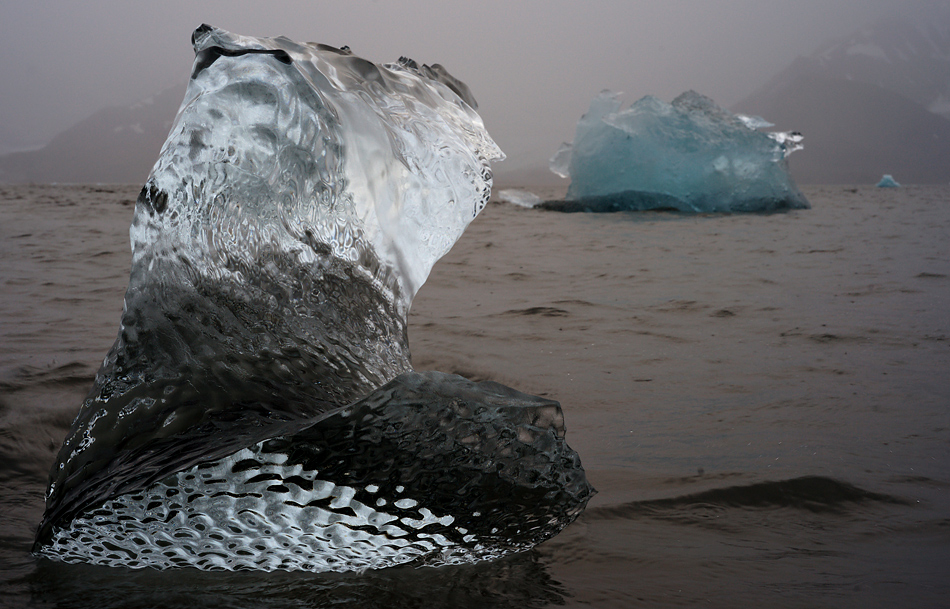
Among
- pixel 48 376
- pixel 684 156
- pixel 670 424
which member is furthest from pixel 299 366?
pixel 684 156

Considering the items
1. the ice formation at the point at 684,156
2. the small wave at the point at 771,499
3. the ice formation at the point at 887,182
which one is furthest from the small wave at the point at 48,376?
the ice formation at the point at 887,182

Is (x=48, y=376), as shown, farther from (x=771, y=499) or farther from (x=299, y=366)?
(x=771, y=499)

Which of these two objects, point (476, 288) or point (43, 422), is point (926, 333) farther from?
point (43, 422)

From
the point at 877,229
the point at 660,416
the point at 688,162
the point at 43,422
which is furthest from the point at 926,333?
the point at 688,162

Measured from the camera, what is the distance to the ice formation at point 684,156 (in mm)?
9734

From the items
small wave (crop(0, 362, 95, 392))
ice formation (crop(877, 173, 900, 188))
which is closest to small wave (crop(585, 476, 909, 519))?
small wave (crop(0, 362, 95, 392))

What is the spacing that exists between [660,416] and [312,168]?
1084 millimetres

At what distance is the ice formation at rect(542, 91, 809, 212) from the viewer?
973 centimetres

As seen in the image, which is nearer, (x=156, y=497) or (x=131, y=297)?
(x=156, y=497)

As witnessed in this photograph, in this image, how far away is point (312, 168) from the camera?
1.53 m

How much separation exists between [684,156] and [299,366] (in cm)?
962

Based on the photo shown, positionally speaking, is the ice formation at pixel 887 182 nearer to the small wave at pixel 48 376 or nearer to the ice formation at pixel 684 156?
the ice formation at pixel 684 156

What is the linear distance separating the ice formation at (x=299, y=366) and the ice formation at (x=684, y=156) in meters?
8.56

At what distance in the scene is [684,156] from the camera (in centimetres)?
991
